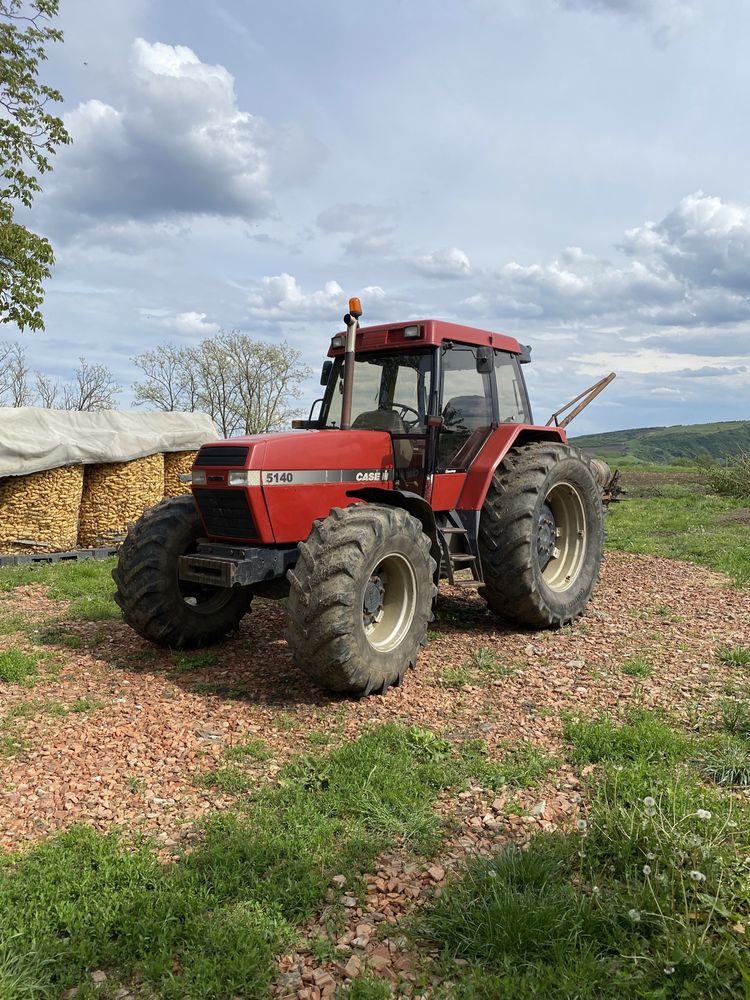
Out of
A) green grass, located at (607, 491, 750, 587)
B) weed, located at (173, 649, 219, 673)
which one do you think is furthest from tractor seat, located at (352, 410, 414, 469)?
green grass, located at (607, 491, 750, 587)

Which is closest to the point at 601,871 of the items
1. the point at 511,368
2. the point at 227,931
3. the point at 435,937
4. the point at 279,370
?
the point at 435,937

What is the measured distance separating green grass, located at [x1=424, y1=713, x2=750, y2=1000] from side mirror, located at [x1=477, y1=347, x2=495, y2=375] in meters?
3.98

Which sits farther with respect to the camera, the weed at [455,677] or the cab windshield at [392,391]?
the cab windshield at [392,391]

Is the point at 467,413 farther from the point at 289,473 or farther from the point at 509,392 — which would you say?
the point at 289,473

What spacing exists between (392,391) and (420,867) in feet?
13.2

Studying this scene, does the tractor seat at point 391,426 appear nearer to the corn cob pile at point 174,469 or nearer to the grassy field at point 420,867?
the grassy field at point 420,867


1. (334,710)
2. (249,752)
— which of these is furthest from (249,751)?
(334,710)

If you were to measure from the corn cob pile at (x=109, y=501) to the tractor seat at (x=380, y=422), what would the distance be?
258 inches

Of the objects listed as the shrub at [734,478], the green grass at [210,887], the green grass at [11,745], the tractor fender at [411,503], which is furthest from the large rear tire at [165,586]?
the shrub at [734,478]

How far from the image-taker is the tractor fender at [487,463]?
623cm

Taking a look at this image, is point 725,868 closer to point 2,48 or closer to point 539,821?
point 539,821

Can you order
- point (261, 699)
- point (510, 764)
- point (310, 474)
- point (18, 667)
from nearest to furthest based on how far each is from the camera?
point (510, 764)
point (261, 699)
point (310, 474)
point (18, 667)

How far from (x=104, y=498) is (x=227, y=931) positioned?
965cm

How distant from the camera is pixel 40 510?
10.6 m
